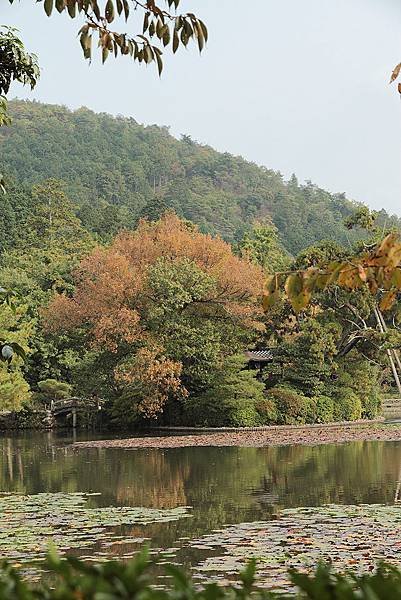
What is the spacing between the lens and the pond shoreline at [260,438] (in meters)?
18.9

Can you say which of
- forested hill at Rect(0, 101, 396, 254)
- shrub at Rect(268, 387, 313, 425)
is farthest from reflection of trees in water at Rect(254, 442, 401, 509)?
forested hill at Rect(0, 101, 396, 254)

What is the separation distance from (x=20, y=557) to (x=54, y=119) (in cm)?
6635

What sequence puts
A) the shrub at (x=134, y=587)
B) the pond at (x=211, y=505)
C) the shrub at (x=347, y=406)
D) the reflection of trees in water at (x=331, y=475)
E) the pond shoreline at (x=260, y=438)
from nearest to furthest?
the shrub at (x=134, y=587), the pond at (x=211, y=505), the reflection of trees in water at (x=331, y=475), the pond shoreline at (x=260, y=438), the shrub at (x=347, y=406)

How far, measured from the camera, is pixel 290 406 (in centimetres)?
2386

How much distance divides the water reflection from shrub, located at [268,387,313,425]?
5612mm

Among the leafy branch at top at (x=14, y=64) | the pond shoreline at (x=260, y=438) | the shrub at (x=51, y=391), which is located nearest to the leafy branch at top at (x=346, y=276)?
the leafy branch at top at (x=14, y=64)

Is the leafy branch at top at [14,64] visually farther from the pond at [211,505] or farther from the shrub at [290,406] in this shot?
the shrub at [290,406]

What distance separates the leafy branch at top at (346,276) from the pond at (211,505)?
11.5 feet

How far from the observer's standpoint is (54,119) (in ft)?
232

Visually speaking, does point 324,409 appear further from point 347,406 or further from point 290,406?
point 290,406

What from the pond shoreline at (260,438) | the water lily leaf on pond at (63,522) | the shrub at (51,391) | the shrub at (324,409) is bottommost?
the water lily leaf on pond at (63,522)

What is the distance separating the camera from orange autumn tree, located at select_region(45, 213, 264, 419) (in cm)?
2345

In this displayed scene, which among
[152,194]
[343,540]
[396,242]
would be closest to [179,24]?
[396,242]

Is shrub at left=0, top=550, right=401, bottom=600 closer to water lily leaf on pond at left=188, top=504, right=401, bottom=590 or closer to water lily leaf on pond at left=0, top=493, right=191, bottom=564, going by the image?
water lily leaf on pond at left=188, top=504, right=401, bottom=590
